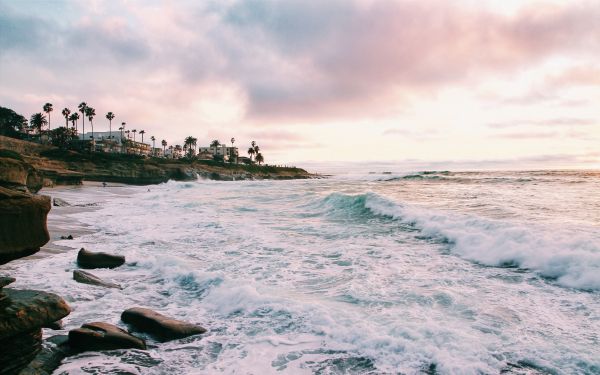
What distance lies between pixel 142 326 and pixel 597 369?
22.9ft

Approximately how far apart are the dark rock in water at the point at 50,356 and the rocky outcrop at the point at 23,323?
0.19 m

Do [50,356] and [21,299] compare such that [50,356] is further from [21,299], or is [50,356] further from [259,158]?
[259,158]

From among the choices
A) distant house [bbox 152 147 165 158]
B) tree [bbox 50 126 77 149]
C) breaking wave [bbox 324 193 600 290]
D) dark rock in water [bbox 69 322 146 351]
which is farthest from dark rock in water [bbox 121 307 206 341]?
distant house [bbox 152 147 165 158]

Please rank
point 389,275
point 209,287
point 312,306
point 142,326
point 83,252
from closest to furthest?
point 142,326, point 312,306, point 209,287, point 389,275, point 83,252

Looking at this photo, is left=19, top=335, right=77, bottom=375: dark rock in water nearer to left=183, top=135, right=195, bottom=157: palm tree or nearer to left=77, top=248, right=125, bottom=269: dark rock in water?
left=77, top=248, right=125, bottom=269: dark rock in water

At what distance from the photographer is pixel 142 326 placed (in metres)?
6.36

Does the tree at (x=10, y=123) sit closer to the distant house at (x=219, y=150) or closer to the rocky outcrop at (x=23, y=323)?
the distant house at (x=219, y=150)

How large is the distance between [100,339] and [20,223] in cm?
209

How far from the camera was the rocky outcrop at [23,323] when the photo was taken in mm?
4297

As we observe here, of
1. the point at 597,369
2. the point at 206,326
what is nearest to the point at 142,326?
the point at 206,326

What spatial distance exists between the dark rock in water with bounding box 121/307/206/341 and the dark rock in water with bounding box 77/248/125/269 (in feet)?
14.0

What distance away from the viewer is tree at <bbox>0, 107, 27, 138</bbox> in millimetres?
91319

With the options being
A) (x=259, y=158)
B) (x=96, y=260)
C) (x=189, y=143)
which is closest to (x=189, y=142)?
(x=189, y=143)

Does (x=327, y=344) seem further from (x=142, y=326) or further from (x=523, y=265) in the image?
(x=523, y=265)
